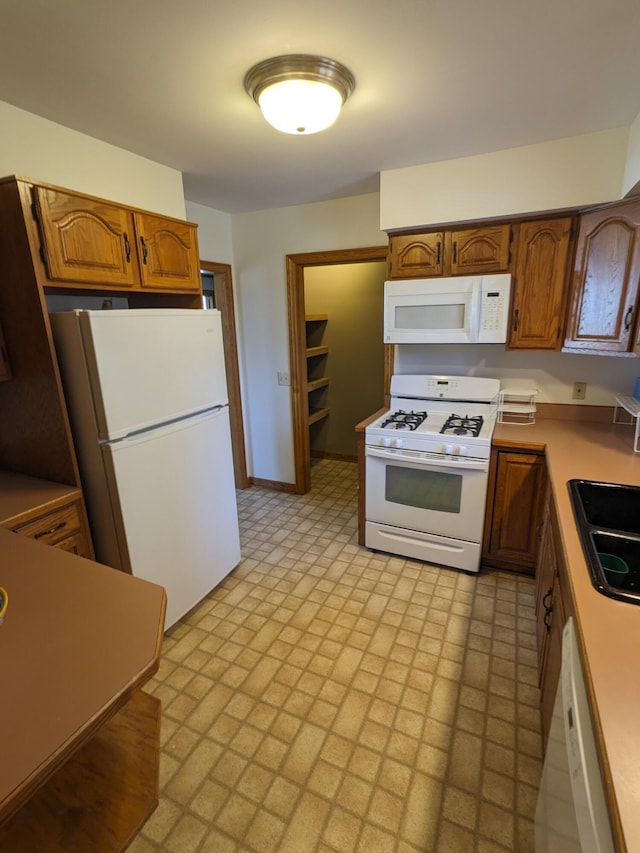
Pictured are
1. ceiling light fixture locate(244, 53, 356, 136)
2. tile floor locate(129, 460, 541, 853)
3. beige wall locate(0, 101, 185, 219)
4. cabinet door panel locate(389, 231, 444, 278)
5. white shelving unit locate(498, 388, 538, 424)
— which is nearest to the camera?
tile floor locate(129, 460, 541, 853)

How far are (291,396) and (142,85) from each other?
2.38m

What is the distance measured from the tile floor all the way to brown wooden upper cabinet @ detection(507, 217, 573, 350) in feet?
4.88

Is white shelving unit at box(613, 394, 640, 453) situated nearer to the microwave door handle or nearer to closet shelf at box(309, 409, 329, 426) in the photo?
the microwave door handle

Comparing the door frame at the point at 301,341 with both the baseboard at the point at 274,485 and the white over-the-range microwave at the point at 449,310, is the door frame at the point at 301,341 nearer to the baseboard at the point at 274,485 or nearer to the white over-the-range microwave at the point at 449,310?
the baseboard at the point at 274,485

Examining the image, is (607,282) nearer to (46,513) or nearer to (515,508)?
(515,508)

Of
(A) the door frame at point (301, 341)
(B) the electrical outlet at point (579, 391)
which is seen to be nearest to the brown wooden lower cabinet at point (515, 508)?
(B) the electrical outlet at point (579, 391)

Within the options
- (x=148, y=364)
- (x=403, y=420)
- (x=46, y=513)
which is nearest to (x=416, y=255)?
(x=403, y=420)

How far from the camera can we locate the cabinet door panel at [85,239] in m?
1.63

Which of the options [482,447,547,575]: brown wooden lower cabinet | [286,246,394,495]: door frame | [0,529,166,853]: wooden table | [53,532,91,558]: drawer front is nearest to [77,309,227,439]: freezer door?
[53,532,91,558]: drawer front

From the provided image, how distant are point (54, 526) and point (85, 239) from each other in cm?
124

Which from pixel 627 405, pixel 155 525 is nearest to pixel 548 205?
pixel 627 405

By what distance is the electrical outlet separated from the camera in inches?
104

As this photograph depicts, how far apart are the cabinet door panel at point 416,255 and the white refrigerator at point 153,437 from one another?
1242 millimetres

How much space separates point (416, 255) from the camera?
2621 mm
